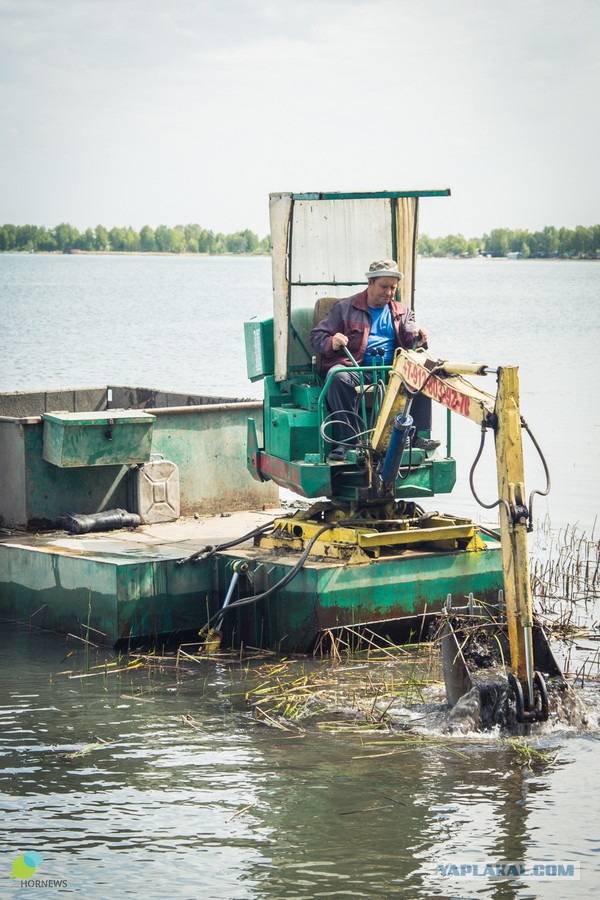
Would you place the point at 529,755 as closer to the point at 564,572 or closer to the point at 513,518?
the point at 513,518

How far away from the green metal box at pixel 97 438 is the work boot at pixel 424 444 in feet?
8.71

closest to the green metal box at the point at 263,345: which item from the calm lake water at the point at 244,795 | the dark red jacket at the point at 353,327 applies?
the dark red jacket at the point at 353,327

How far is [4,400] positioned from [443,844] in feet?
30.7

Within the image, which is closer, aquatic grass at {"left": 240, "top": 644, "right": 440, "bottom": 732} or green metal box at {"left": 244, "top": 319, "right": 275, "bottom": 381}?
aquatic grass at {"left": 240, "top": 644, "right": 440, "bottom": 732}

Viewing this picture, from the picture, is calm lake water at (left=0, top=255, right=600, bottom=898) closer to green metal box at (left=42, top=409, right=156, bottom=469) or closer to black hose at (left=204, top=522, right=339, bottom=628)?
black hose at (left=204, top=522, right=339, bottom=628)

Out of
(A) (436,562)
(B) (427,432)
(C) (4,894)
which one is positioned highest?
(B) (427,432)

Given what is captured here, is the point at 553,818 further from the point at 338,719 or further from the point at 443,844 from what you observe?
the point at 338,719

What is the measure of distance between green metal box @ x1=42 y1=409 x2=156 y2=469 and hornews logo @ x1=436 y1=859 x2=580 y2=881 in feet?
19.8

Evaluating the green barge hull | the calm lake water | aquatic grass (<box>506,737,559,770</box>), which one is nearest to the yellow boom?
aquatic grass (<box>506,737,559,770</box>)

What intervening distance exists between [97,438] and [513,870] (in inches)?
248

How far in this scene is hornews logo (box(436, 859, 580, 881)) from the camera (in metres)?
7.04

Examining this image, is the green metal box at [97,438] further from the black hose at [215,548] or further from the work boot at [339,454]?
the work boot at [339,454]

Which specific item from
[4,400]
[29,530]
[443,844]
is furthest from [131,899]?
[4,400]

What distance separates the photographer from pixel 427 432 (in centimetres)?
1103
